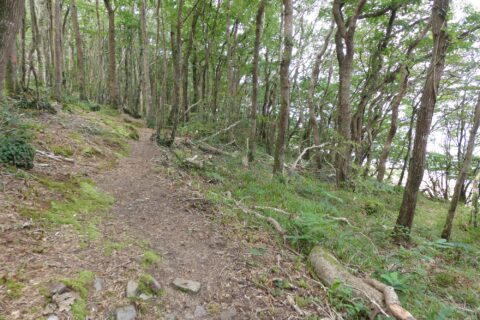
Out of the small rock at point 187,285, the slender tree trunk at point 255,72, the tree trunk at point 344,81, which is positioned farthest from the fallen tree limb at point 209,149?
the small rock at point 187,285

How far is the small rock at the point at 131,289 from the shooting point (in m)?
2.42

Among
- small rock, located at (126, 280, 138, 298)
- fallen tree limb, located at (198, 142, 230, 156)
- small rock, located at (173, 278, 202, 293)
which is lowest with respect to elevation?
small rock, located at (173, 278, 202, 293)

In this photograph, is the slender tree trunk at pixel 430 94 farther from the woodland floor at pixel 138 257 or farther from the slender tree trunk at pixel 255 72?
the slender tree trunk at pixel 255 72

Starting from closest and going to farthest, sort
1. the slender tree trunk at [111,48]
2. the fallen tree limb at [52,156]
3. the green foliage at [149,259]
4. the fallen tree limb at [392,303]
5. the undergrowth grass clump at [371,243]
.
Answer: the fallen tree limb at [392,303], the green foliage at [149,259], the undergrowth grass clump at [371,243], the fallen tree limb at [52,156], the slender tree trunk at [111,48]

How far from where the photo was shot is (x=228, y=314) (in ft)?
8.18

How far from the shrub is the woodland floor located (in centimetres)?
21

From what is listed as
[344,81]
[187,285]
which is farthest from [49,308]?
[344,81]

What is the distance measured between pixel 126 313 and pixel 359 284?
2501 millimetres

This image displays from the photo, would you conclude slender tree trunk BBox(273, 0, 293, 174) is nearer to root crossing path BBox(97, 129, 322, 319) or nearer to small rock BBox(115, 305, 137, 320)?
root crossing path BBox(97, 129, 322, 319)

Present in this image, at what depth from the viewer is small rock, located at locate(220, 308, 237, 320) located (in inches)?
96.7

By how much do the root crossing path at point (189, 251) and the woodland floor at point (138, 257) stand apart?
1cm

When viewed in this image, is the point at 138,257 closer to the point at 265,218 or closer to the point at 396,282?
the point at 265,218

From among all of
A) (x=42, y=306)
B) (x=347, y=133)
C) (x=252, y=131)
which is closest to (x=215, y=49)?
(x=252, y=131)

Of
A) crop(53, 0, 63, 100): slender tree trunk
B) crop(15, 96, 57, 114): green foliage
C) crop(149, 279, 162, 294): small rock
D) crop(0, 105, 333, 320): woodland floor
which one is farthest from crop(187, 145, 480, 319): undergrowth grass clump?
crop(53, 0, 63, 100): slender tree trunk
